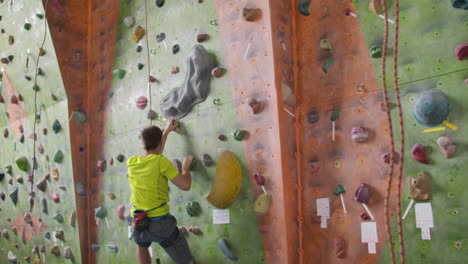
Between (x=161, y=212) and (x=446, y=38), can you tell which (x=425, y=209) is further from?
(x=161, y=212)

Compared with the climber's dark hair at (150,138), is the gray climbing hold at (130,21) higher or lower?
higher

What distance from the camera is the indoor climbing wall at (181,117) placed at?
2.82 metres

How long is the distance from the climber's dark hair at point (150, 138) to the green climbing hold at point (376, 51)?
1.40 metres

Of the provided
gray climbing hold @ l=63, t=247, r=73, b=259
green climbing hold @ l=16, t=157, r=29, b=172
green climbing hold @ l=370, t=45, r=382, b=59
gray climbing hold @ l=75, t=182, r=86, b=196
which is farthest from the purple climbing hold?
green climbing hold @ l=16, t=157, r=29, b=172

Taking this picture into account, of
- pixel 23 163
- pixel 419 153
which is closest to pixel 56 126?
pixel 23 163

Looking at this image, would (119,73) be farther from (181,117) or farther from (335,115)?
(335,115)

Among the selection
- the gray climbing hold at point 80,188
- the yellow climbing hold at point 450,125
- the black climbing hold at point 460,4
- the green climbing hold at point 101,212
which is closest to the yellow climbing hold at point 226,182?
the yellow climbing hold at point 450,125

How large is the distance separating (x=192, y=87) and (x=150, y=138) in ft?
1.76

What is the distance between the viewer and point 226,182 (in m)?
2.78

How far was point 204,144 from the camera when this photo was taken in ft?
9.91

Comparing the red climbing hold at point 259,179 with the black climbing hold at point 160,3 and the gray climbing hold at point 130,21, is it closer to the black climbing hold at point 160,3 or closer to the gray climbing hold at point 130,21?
the black climbing hold at point 160,3

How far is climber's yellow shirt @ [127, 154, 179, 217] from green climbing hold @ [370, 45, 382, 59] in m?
1.36

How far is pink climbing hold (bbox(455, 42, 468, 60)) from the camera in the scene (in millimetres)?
2076

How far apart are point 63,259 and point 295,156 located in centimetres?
262
